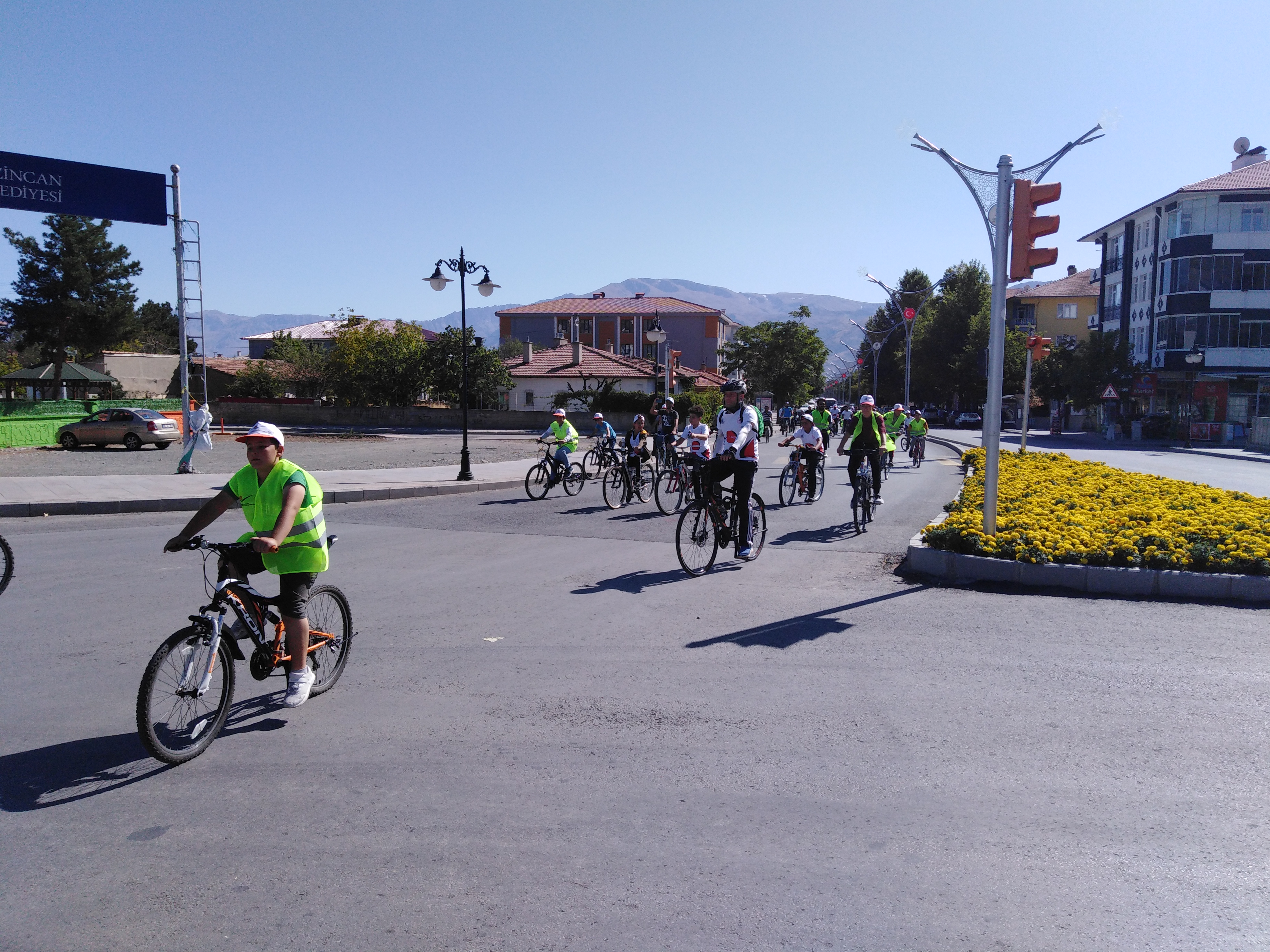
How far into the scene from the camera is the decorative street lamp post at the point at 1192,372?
50094 mm

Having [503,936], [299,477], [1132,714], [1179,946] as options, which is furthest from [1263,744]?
[299,477]

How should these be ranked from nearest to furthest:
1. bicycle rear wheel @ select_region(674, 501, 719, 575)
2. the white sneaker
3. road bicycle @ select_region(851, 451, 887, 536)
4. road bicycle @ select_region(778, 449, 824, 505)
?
the white sneaker < bicycle rear wheel @ select_region(674, 501, 719, 575) < road bicycle @ select_region(851, 451, 887, 536) < road bicycle @ select_region(778, 449, 824, 505)

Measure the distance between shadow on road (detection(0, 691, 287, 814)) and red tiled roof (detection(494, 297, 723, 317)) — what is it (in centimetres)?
9108

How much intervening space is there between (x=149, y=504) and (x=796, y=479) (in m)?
11.0

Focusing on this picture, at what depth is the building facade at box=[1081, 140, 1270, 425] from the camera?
5012 cm

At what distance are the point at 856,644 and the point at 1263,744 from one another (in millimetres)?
2518

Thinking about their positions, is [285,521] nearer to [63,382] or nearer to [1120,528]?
[1120,528]

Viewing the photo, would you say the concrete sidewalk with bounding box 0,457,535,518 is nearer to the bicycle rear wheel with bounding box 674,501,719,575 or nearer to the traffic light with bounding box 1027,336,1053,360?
the bicycle rear wheel with bounding box 674,501,719,575

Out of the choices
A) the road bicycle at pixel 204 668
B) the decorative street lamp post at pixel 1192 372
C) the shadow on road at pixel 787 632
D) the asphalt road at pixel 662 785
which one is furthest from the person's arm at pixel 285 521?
the decorative street lamp post at pixel 1192 372

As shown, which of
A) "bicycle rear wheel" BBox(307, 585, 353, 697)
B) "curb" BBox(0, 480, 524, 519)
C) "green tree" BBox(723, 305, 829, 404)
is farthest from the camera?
"green tree" BBox(723, 305, 829, 404)

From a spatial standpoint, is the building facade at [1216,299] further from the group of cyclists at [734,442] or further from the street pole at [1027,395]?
the group of cyclists at [734,442]

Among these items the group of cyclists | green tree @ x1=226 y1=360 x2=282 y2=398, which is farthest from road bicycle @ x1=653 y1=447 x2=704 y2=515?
green tree @ x1=226 y1=360 x2=282 y2=398

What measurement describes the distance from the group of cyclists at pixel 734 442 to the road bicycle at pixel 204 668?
17.1 ft

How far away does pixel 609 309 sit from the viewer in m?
100
